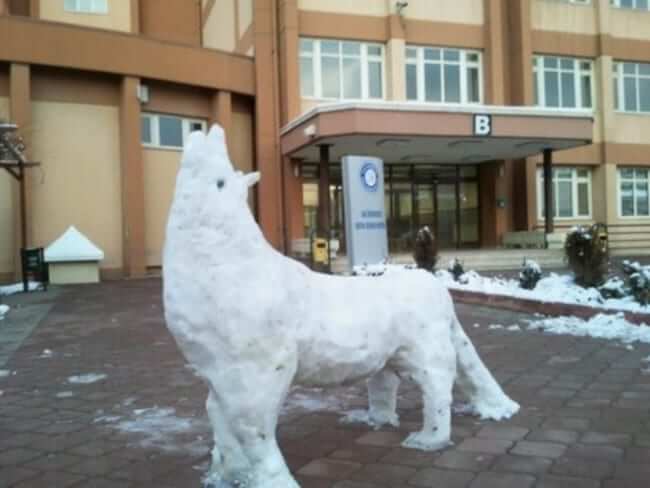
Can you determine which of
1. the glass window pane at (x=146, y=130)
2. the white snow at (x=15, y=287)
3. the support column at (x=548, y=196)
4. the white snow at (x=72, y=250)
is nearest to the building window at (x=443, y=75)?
the support column at (x=548, y=196)

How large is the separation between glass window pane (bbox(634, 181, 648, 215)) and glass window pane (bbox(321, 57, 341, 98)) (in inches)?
509

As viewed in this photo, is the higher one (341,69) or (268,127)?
(341,69)

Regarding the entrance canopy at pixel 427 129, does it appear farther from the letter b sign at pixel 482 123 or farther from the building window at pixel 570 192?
the building window at pixel 570 192

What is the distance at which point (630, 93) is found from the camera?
86.0 feet

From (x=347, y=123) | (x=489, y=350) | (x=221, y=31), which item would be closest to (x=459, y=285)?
(x=489, y=350)

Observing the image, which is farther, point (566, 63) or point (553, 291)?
point (566, 63)

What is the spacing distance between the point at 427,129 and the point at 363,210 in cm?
476

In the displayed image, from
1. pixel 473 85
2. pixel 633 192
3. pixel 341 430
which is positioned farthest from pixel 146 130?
pixel 633 192

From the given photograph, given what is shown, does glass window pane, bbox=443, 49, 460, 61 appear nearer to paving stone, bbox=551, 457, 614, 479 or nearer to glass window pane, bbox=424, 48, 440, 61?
glass window pane, bbox=424, 48, 440, 61

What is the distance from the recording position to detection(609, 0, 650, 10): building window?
1024 inches

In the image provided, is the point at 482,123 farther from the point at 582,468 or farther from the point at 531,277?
the point at 582,468

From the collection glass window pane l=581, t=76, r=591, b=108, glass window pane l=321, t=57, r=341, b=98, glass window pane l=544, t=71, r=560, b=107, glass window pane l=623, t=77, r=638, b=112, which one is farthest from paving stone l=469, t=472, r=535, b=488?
glass window pane l=623, t=77, r=638, b=112

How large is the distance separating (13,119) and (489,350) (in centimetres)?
1522

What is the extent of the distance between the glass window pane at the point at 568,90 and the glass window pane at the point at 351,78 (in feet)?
27.7
